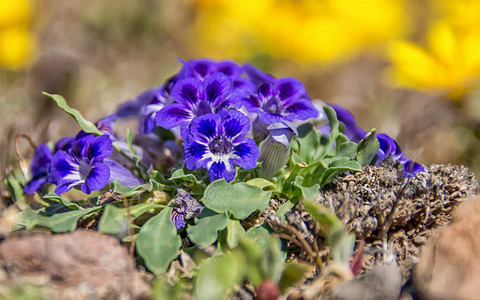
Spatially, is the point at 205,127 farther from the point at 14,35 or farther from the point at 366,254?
the point at 14,35

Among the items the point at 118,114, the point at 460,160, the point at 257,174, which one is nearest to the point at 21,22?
the point at 118,114

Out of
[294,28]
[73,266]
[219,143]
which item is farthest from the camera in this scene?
[294,28]

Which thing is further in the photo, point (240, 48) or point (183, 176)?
point (240, 48)

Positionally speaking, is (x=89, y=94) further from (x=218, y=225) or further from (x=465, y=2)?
(x=465, y=2)

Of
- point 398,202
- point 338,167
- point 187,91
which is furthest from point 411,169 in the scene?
point 187,91

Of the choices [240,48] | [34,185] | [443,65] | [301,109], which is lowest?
[34,185]

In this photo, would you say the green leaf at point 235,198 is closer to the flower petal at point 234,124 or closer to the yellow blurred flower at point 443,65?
the flower petal at point 234,124

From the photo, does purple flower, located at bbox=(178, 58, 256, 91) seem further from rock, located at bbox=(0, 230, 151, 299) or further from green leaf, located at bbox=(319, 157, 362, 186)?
rock, located at bbox=(0, 230, 151, 299)

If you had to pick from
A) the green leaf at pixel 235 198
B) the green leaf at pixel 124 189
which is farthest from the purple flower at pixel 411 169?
the green leaf at pixel 124 189
